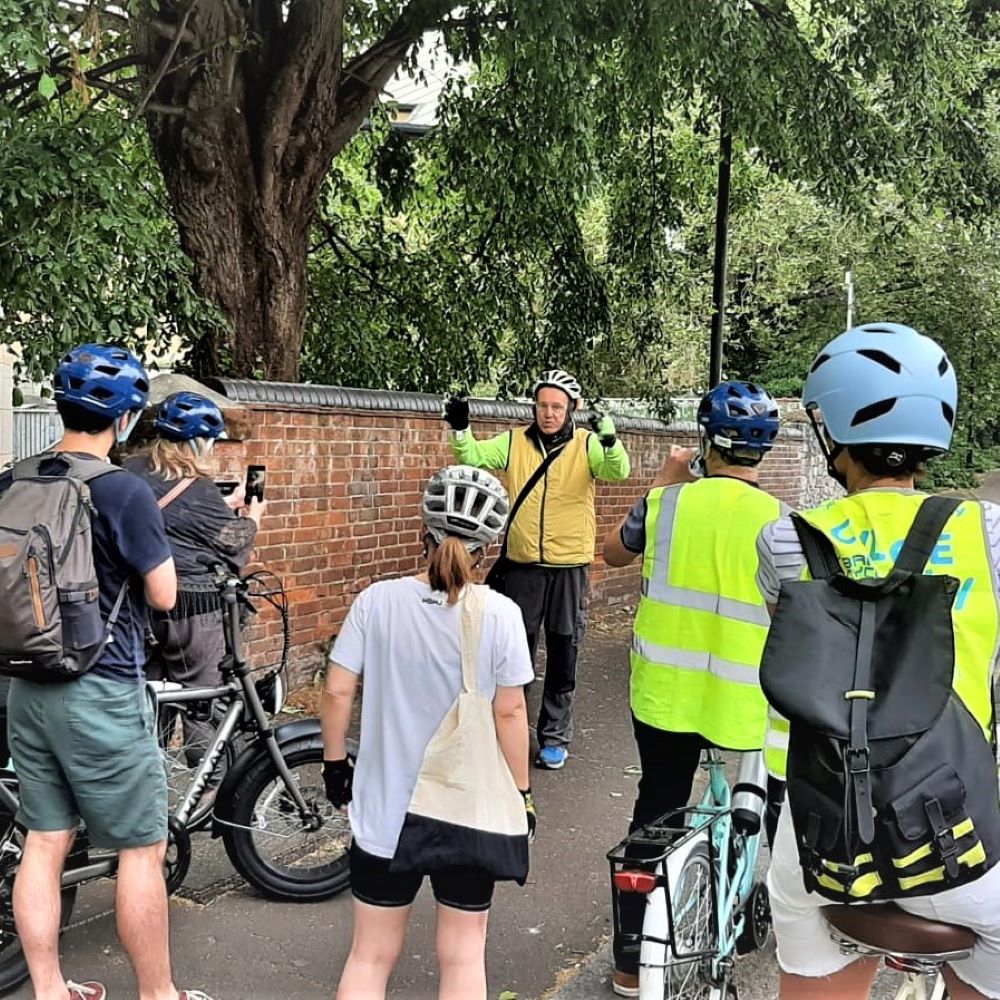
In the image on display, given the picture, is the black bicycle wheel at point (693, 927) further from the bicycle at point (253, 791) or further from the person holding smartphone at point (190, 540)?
the person holding smartphone at point (190, 540)

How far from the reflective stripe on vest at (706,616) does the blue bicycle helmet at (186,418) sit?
5.74 feet

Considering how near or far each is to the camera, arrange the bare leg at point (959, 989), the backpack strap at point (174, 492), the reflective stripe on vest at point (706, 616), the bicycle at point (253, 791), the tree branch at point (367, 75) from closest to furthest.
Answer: the bare leg at point (959, 989) < the reflective stripe on vest at point (706, 616) < the bicycle at point (253, 791) < the backpack strap at point (174, 492) < the tree branch at point (367, 75)

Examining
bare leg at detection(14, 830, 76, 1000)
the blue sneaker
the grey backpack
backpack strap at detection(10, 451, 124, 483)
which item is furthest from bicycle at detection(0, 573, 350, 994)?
the blue sneaker

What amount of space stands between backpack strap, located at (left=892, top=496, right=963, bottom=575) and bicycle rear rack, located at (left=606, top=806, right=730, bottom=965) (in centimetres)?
110

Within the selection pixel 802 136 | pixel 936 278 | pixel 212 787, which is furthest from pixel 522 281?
pixel 936 278

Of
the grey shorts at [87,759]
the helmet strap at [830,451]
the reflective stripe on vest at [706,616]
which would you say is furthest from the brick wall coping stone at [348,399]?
the helmet strap at [830,451]

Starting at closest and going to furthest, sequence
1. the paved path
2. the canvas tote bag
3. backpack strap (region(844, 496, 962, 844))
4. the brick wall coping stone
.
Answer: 1. backpack strap (region(844, 496, 962, 844))
2. the canvas tote bag
3. the paved path
4. the brick wall coping stone

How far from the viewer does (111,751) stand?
286 cm

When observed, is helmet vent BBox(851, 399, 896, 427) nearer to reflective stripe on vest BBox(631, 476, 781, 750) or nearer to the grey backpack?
reflective stripe on vest BBox(631, 476, 781, 750)

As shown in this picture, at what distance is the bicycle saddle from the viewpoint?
6.10 ft

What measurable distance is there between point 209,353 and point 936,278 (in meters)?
13.6

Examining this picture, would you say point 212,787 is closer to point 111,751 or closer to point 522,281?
point 111,751

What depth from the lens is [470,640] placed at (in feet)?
8.57

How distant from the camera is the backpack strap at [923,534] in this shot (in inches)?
75.1
